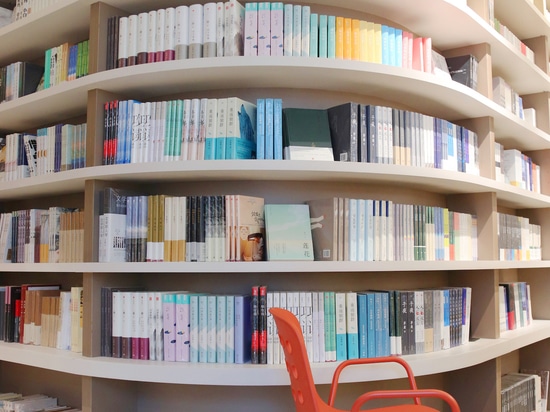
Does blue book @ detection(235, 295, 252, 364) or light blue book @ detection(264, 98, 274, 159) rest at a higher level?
light blue book @ detection(264, 98, 274, 159)

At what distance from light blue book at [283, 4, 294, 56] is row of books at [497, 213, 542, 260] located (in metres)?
1.59

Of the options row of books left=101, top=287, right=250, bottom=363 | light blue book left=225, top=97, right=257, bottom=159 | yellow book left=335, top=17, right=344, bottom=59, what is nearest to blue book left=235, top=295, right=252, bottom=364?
row of books left=101, top=287, right=250, bottom=363

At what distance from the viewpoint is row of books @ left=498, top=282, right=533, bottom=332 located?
10.6 feet

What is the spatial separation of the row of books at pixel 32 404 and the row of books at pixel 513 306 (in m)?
2.31

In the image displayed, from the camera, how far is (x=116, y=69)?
2377 mm

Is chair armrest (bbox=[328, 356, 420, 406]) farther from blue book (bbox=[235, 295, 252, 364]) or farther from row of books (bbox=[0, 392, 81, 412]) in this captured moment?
row of books (bbox=[0, 392, 81, 412])

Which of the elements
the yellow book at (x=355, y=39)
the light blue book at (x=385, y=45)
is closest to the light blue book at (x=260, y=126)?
the yellow book at (x=355, y=39)

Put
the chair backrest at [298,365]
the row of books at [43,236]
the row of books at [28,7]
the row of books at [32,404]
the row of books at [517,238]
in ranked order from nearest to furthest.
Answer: the chair backrest at [298,365]
the row of books at [43,236]
the row of books at [32,404]
the row of books at [28,7]
the row of books at [517,238]

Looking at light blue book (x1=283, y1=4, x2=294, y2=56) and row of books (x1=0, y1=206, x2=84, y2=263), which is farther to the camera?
row of books (x1=0, y1=206, x2=84, y2=263)

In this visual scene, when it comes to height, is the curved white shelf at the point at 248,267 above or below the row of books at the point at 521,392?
above

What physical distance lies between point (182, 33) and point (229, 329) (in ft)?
4.02

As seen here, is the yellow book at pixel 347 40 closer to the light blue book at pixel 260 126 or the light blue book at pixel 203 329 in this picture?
the light blue book at pixel 260 126

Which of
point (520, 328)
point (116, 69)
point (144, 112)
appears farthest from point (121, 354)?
point (520, 328)

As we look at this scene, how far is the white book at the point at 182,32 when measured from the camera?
236 centimetres
